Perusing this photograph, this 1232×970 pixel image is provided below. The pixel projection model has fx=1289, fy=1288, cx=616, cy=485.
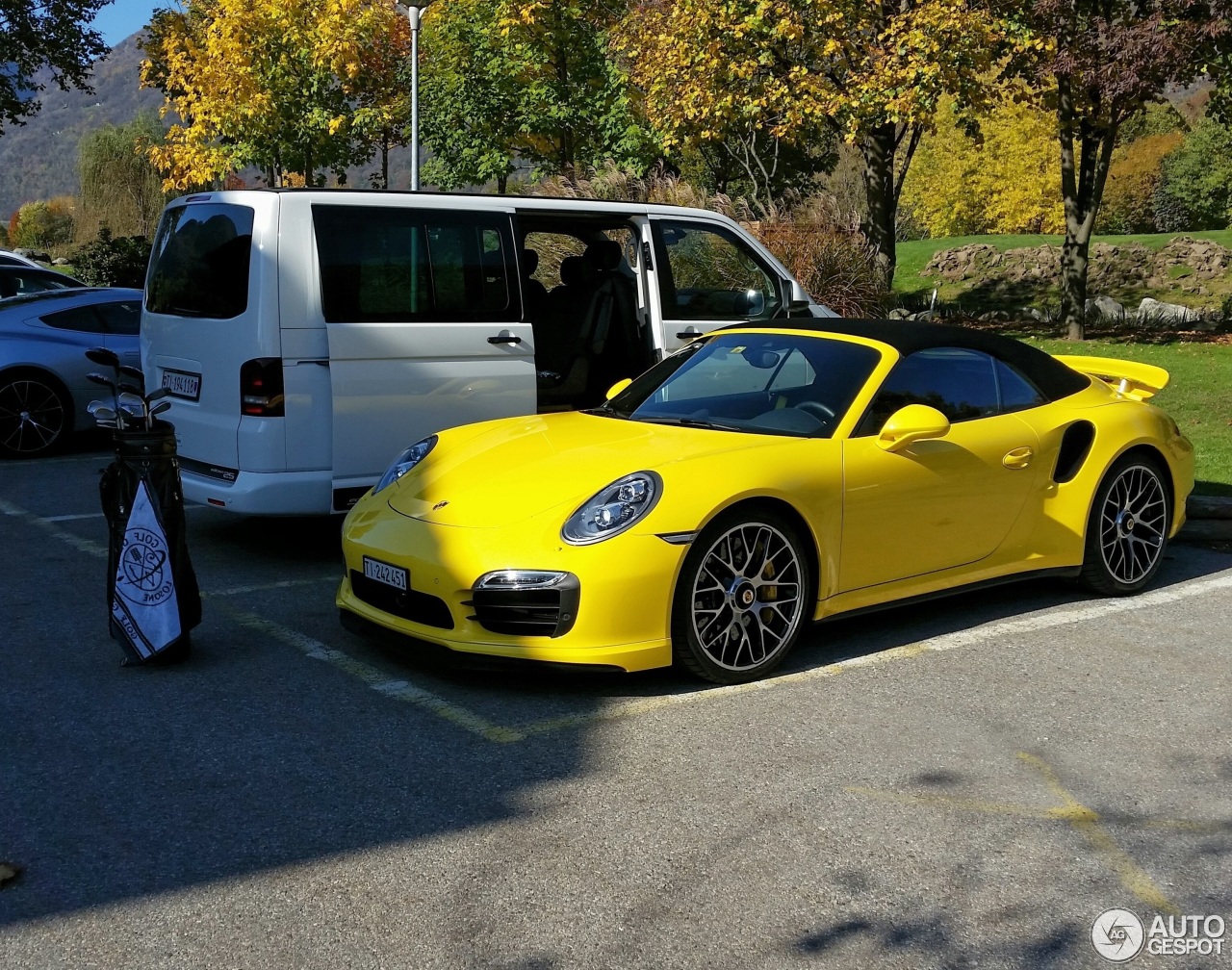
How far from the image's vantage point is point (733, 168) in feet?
109

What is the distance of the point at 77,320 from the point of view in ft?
36.6

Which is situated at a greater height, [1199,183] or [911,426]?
[1199,183]

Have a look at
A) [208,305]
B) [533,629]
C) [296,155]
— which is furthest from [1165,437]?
[296,155]

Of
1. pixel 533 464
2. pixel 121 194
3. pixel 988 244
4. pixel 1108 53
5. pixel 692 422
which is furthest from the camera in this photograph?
pixel 121 194

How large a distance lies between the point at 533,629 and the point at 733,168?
30.0 metres

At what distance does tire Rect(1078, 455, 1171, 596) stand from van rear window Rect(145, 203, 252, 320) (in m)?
4.50

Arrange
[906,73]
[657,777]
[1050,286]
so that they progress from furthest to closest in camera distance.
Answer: [1050,286]
[906,73]
[657,777]

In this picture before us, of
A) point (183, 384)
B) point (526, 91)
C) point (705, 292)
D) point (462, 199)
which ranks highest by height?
point (526, 91)

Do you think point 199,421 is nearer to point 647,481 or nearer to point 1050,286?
point 647,481

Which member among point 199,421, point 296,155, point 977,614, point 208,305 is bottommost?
point 977,614

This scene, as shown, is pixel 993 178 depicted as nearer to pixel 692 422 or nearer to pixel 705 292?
pixel 705 292

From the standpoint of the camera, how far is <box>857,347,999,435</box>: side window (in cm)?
571

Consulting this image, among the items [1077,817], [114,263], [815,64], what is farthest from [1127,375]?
[114,263]

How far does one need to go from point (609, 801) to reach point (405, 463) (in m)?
2.50
